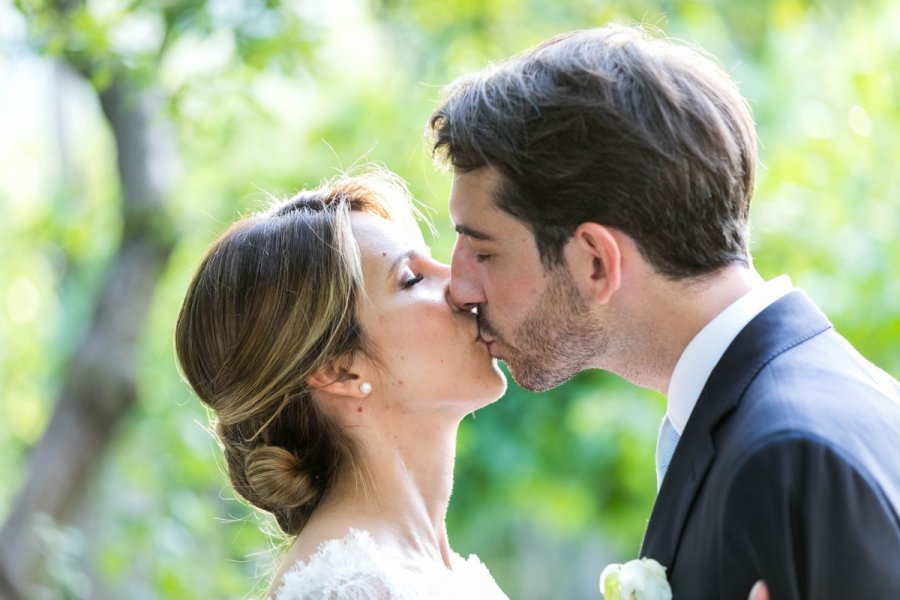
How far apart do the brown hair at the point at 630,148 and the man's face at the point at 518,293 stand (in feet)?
0.16

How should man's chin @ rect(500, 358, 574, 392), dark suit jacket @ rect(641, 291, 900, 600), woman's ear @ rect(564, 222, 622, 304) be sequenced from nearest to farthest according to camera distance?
dark suit jacket @ rect(641, 291, 900, 600) → woman's ear @ rect(564, 222, 622, 304) → man's chin @ rect(500, 358, 574, 392)

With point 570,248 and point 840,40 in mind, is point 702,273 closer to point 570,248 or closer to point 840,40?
point 570,248

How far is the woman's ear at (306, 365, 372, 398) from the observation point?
287 centimetres

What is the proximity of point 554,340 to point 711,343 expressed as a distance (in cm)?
41

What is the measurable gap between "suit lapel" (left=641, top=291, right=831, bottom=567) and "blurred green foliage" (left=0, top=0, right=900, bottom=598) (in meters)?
2.80

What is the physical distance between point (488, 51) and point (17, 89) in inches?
104

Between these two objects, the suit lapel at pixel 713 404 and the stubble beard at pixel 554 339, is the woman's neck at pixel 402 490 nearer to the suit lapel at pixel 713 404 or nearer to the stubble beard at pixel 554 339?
the stubble beard at pixel 554 339

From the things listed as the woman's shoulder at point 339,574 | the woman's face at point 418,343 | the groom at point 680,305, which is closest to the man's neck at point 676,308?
the groom at point 680,305

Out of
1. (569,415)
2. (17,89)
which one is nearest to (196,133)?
(17,89)

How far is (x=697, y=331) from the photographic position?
241 cm

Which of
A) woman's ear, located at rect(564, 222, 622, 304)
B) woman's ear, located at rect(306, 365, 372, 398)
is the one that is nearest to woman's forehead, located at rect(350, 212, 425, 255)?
woman's ear, located at rect(306, 365, 372, 398)

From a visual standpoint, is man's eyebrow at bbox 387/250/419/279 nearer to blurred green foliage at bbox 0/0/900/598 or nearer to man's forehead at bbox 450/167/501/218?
man's forehead at bbox 450/167/501/218

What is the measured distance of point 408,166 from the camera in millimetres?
6605

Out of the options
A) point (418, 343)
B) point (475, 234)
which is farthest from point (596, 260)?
point (418, 343)
